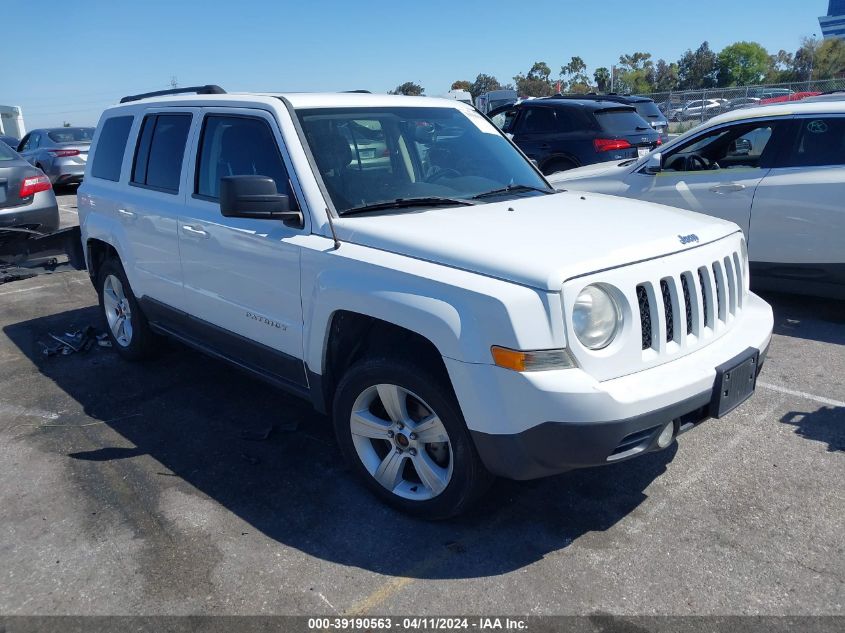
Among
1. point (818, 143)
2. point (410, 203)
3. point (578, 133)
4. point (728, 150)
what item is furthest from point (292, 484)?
point (578, 133)

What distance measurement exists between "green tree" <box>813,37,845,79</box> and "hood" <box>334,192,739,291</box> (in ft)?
219

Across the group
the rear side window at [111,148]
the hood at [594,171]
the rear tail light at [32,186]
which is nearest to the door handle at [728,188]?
the hood at [594,171]

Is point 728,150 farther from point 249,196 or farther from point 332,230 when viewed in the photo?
point 249,196

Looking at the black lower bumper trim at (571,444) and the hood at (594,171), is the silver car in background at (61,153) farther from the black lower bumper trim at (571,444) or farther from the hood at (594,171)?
the black lower bumper trim at (571,444)

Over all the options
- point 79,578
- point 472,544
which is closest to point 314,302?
point 472,544

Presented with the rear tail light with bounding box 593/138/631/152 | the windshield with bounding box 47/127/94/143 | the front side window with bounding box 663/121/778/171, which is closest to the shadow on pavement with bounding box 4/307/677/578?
the front side window with bounding box 663/121/778/171

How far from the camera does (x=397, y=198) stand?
12.5ft

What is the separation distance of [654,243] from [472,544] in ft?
5.16

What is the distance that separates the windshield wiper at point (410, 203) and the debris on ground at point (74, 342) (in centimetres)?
355

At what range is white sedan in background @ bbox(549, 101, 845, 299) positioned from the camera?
19.5 ft

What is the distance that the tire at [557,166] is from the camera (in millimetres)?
11250

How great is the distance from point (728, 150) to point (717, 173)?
470 mm

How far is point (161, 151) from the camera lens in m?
4.90

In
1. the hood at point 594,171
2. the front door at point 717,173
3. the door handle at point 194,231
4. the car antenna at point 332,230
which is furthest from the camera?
the hood at point 594,171
